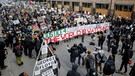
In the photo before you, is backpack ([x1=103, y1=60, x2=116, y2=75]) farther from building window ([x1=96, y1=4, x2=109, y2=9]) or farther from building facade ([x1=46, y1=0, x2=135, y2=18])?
building window ([x1=96, y1=4, x2=109, y2=9])

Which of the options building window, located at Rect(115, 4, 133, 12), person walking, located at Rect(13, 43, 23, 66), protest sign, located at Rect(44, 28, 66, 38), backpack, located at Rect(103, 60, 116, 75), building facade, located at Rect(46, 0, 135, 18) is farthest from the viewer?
building facade, located at Rect(46, 0, 135, 18)

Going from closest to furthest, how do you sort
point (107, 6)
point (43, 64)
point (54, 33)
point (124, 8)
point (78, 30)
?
point (43, 64), point (54, 33), point (78, 30), point (124, 8), point (107, 6)

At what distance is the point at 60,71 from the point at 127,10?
69.7 ft

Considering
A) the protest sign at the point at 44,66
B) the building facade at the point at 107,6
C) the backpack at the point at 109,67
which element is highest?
the protest sign at the point at 44,66

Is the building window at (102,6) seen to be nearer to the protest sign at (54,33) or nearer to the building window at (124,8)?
the building window at (124,8)

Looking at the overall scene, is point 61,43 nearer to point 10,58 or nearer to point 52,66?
point 10,58

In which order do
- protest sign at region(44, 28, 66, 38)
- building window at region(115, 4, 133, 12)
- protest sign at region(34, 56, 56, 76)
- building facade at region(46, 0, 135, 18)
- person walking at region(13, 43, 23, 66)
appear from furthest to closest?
building facade at region(46, 0, 135, 18) < building window at region(115, 4, 133, 12) < protest sign at region(44, 28, 66, 38) < person walking at region(13, 43, 23, 66) < protest sign at region(34, 56, 56, 76)

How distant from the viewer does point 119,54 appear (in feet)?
41.8

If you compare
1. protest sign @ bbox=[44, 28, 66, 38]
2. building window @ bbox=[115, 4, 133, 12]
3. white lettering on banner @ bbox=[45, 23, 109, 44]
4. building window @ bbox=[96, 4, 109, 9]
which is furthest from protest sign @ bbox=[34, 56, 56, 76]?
building window @ bbox=[96, 4, 109, 9]

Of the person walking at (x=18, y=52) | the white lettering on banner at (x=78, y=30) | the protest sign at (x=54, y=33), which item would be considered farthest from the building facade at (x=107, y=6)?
the person walking at (x=18, y=52)

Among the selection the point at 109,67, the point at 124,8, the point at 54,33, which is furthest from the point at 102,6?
the point at 109,67

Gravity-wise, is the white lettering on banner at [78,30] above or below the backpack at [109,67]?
below

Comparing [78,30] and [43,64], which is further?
[78,30]

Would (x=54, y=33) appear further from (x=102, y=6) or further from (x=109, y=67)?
(x=102, y=6)
